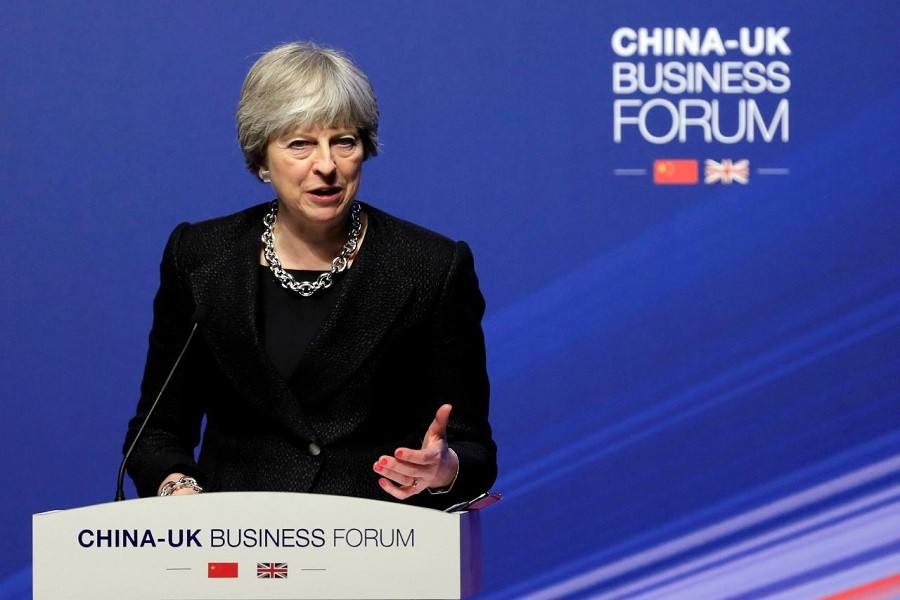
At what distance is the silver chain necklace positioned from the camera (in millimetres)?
2078

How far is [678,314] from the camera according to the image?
324cm

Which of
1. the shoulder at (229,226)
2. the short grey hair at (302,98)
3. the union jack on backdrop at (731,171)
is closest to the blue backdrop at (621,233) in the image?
the union jack on backdrop at (731,171)

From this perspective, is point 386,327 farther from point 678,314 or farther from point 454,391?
point 678,314

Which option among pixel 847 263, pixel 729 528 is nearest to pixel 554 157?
pixel 847 263

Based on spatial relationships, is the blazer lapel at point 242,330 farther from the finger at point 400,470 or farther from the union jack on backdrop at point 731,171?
the union jack on backdrop at point 731,171

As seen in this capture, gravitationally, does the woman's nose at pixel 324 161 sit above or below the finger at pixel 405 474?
above

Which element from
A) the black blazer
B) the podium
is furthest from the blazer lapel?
the podium

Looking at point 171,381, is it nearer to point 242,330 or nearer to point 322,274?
point 242,330

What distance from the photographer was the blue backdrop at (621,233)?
3.20 metres

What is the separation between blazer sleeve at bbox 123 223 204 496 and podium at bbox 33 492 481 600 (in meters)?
0.43

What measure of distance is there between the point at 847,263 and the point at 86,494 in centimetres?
197

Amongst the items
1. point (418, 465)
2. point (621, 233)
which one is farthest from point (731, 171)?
point (418, 465)

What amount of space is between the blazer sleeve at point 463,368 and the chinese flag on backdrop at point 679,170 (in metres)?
1.20

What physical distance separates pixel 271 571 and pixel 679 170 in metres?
1.98
